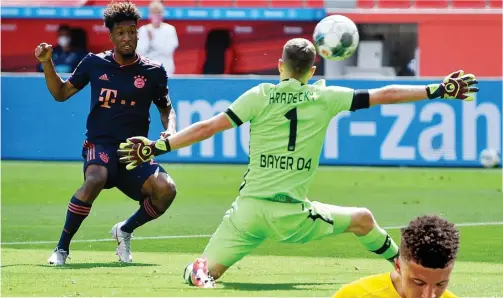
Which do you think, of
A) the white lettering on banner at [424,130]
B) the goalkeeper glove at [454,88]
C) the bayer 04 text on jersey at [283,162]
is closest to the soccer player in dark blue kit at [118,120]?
the bayer 04 text on jersey at [283,162]

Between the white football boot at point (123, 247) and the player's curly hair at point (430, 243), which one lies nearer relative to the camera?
the player's curly hair at point (430, 243)

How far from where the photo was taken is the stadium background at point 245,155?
32.0ft

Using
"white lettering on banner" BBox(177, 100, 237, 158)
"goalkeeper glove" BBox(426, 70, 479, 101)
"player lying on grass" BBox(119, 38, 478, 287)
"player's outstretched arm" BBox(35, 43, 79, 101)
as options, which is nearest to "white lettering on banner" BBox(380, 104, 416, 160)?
"white lettering on banner" BBox(177, 100, 237, 158)

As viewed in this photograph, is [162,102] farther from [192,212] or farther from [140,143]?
[192,212]

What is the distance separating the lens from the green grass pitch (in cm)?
884

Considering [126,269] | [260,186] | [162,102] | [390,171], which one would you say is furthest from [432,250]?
[390,171]

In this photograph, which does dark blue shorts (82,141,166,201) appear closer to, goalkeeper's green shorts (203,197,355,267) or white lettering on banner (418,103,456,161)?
goalkeeper's green shorts (203,197,355,267)

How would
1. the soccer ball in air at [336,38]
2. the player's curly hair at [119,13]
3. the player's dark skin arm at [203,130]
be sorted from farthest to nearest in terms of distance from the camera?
the soccer ball in air at [336,38] < the player's curly hair at [119,13] < the player's dark skin arm at [203,130]

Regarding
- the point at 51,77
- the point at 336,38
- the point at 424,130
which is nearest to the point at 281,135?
the point at 51,77

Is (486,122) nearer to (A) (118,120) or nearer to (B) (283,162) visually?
(A) (118,120)

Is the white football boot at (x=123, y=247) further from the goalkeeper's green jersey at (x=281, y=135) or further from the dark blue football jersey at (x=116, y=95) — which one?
the goalkeeper's green jersey at (x=281, y=135)

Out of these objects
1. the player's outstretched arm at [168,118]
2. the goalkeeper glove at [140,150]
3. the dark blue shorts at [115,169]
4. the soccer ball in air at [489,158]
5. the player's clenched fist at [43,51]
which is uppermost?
the player's clenched fist at [43,51]

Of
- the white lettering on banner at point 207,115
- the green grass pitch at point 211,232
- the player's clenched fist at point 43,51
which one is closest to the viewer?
the green grass pitch at point 211,232

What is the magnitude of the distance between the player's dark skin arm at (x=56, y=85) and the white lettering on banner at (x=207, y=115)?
390 inches
